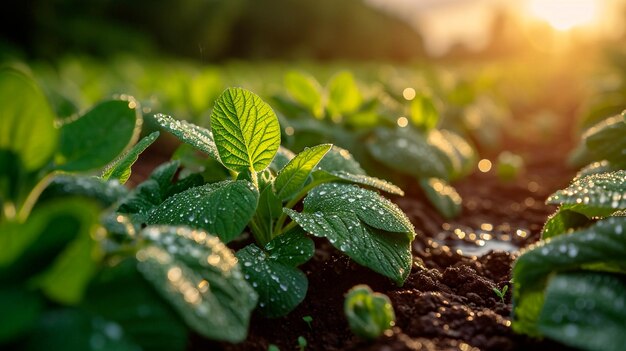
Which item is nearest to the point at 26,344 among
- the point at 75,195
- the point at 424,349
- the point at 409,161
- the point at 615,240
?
the point at 75,195

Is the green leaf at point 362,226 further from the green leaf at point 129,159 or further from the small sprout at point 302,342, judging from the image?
the green leaf at point 129,159

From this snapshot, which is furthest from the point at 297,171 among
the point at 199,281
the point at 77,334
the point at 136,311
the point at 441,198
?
the point at 441,198

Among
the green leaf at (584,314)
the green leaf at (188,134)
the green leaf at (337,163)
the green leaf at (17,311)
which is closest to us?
the green leaf at (17,311)

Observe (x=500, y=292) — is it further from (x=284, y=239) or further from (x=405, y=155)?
(x=405, y=155)

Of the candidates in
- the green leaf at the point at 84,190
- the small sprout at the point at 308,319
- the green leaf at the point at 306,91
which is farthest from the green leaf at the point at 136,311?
the green leaf at the point at 306,91

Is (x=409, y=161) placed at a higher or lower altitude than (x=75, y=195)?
higher

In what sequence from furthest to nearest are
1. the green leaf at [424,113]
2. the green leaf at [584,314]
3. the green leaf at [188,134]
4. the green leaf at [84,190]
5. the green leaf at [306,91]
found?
the green leaf at [424,113] → the green leaf at [306,91] → the green leaf at [188,134] → the green leaf at [84,190] → the green leaf at [584,314]

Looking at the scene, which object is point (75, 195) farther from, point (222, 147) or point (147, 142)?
point (222, 147)
